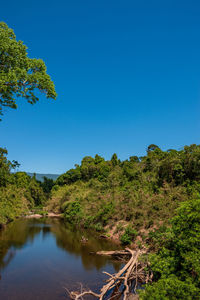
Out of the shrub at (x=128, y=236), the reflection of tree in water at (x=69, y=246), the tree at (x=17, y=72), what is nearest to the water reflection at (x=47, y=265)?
the reflection of tree in water at (x=69, y=246)

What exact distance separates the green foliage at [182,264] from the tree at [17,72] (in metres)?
8.98

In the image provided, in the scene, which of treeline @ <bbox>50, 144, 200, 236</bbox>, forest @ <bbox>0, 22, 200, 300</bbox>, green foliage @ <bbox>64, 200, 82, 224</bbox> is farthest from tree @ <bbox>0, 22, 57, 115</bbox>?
green foliage @ <bbox>64, 200, 82, 224</bbox>

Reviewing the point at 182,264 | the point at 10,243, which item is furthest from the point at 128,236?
the point at 182,264

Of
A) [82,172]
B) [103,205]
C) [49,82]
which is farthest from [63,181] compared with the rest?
[49,82]

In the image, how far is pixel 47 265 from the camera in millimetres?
13250

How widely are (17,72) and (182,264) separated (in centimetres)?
1085

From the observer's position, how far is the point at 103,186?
32281 millimetres

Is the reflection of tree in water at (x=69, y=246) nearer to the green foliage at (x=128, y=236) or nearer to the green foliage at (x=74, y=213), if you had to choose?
the green foliage at (x=128, y=236)

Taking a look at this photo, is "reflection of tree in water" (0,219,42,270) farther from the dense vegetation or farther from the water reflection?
the dense vegetation

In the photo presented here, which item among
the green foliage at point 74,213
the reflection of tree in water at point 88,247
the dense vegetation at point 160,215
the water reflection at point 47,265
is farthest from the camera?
the green foliage at point 74,213

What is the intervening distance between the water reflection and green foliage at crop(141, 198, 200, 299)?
3.84 meters

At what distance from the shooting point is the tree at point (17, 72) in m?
9.88

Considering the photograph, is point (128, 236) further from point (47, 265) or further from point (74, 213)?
point (74, 213)

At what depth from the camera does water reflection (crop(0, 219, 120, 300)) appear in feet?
32.6
